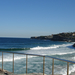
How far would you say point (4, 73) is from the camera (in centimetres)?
486

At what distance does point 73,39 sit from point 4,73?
125m

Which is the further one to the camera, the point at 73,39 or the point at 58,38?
the point at 58,38

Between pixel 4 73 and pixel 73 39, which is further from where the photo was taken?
pixel 73 39

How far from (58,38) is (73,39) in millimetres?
22618

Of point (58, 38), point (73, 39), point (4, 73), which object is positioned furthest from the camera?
point (58, 38)

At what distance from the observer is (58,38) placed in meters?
141

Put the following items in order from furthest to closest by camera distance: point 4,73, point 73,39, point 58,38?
point 58,38 → point 73,39 → point 4,73

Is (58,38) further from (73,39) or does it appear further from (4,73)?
(4,73)

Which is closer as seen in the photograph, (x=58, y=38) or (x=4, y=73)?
(x=4, y=73)

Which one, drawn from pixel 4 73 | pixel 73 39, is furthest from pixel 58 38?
pixel 4 73

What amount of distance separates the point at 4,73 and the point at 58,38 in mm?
138830

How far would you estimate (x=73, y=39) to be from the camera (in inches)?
4820
